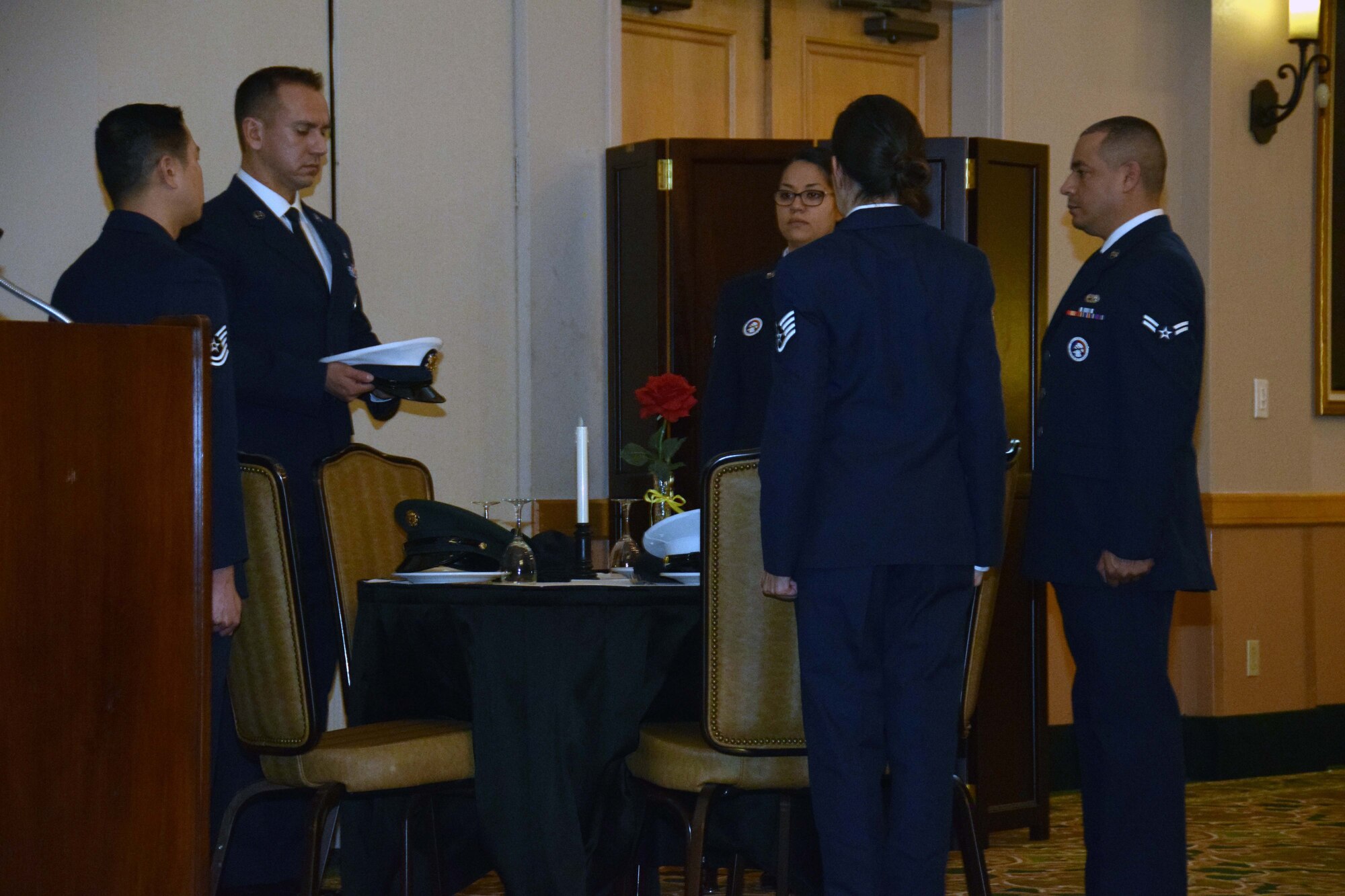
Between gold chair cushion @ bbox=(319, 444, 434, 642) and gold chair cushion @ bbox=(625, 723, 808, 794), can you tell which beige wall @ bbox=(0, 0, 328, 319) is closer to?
gold chair cushion @ bbox=(319, 444, 434, 642)

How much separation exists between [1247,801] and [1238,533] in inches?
37.4

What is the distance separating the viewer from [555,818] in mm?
2496

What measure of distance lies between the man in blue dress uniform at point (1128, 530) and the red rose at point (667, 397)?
28.9 inches

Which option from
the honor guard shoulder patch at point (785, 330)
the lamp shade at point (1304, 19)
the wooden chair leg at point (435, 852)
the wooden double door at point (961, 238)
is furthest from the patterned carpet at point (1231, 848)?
the lamp shade at point (1304, 19)

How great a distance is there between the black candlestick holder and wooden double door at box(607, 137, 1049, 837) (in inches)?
52.7

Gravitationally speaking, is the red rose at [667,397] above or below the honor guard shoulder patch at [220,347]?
below

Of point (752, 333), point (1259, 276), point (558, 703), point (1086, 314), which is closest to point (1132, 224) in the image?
point (1086, 314)

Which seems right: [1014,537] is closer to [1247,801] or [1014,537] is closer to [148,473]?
[1247,801]

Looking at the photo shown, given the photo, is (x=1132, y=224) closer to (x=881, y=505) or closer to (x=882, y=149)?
(x=882, y=149)

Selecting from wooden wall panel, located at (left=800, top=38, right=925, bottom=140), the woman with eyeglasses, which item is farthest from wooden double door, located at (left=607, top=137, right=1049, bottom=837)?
wooden wall panel, located at (left=800, top=38, right=925, bottom=140)

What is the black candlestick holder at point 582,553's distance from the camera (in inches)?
113

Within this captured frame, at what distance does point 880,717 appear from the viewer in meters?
2.34

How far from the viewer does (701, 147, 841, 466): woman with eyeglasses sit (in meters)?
3.55

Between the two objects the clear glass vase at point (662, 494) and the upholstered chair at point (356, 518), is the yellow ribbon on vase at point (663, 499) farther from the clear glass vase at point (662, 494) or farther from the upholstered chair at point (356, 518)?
the upholstered chair at point (356, 518)
